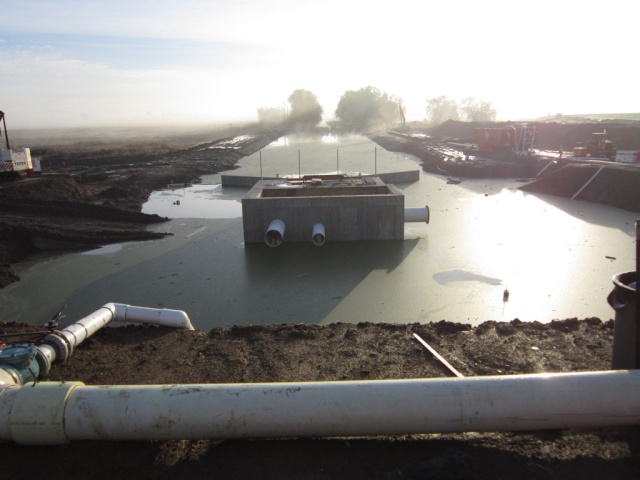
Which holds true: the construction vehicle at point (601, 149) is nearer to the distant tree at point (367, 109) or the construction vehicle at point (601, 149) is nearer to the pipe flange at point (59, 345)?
the pipe flange at point (59, 345)

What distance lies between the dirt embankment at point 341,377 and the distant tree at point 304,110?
314 ft

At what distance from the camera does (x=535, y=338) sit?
6605 mm

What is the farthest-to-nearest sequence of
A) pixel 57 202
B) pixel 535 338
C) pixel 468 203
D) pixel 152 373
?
1. pixel 468 203
2. pixel 57 202
3. pixel 535 338
4. pixel 152 373

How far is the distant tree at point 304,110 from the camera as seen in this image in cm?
10405

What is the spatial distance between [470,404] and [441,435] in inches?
22.5

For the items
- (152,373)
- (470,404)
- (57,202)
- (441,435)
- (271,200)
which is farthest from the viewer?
(57,202)

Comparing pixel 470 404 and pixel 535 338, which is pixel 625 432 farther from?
pixel 535 338

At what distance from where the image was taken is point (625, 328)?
4180mm

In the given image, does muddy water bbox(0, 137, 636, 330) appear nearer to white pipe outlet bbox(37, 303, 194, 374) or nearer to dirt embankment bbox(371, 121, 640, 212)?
white pipe outlet bbox(37, 303, 194, 374)

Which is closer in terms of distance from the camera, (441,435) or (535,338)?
(441,435)

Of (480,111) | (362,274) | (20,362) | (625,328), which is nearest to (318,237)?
(362,274)

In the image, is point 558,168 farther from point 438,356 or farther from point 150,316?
point 150,316

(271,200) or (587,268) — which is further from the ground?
(271,200)

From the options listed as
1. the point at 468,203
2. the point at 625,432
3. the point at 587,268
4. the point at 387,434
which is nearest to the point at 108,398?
the point at 387,434
